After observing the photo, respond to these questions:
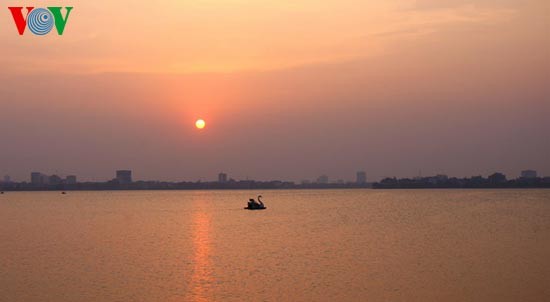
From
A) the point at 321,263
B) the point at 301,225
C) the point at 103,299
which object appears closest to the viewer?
the point at 103,299

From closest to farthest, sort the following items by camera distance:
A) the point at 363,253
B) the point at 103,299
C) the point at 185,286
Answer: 1. the point at 103,299
2. the point at 185,286
3. the point at 363,253

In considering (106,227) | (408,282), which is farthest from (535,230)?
(106,227)

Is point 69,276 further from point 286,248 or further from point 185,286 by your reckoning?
point 286,248

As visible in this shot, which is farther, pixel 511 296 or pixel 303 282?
pixel 303 282

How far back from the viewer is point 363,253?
2699 inches

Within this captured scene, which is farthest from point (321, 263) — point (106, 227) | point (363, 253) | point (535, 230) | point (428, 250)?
point (106, 227)

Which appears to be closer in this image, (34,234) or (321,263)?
(321,263)

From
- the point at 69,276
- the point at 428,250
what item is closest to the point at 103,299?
the point at 69,276

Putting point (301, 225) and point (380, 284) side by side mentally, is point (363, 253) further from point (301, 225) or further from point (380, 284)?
point (301, 225)

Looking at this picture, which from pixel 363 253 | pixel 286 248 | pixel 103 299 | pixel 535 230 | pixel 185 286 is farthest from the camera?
pixel 535 230

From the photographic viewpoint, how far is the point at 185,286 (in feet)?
157

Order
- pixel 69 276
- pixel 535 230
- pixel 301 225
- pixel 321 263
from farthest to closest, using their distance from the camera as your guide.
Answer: pixel 301 225
pixel 535 230
pixel 321 263
pixel 69 276

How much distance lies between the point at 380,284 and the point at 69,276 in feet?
72.4

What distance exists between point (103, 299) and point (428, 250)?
3708cm
